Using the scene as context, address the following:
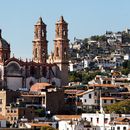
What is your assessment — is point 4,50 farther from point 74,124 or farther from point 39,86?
point 74,124

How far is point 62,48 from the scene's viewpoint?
8906cm

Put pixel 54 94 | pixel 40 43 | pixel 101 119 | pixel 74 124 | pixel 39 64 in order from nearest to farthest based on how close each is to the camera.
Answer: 1. pixel 74 124
2. pixel 101 119
3. pixel 54 94
4. pixel 39 64
5. pixel 40 43

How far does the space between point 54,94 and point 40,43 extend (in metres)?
17.8

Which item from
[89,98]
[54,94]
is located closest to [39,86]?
[89,98]

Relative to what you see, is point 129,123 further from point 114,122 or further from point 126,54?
point 126,54

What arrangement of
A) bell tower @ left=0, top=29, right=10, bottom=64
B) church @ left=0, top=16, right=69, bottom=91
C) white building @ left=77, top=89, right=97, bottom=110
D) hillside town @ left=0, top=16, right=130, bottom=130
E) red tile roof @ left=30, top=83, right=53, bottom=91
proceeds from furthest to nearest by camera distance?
1. bell tower @ left=0, top=29, right=10, bottom=64
2. church @ left=0, top=16, right=69, bottom=91
3. red tile roof @ left=30, top=83, right=53, bottom=91
4. white building @ left=77, top=89, right=97, bottom=110
5. hillside town @ left=0, top=16, right=130, bottom=130

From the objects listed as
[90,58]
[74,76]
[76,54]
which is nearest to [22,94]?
[74,76]

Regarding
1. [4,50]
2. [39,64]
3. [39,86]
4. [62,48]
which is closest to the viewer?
[39,86]

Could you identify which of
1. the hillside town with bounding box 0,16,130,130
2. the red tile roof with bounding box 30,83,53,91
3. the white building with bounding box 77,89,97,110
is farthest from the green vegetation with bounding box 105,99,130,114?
the red tile roof with bounding box 30,83,53,91

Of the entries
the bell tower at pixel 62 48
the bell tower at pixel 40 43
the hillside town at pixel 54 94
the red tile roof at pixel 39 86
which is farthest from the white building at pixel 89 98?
the bell tower at pixel 40 43

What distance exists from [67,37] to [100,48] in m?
70.2

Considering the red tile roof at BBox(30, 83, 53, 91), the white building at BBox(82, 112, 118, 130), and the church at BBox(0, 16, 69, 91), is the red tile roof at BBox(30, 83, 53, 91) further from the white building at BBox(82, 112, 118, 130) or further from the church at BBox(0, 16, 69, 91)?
the white building at BBox(82, 112, 118, 130)

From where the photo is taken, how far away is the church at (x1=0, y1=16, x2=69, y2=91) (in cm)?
8331

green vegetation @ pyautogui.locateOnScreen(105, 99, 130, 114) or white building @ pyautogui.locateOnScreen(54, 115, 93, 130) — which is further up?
green vegetation @ pyautogui.locateOnScreen(105, 99, 130, 114)
